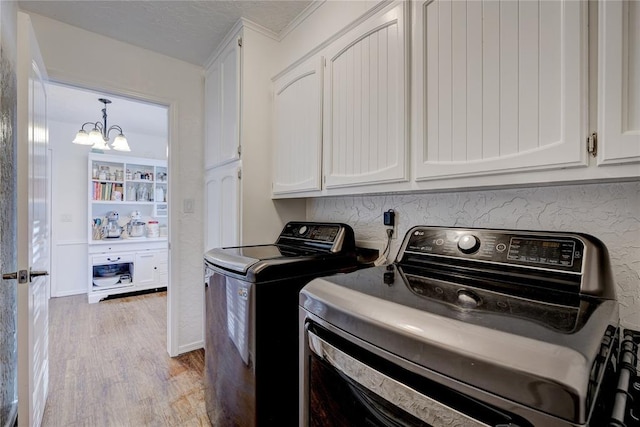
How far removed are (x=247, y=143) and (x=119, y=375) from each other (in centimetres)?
194

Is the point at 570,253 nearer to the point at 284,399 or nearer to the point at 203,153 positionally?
the point at 284,399

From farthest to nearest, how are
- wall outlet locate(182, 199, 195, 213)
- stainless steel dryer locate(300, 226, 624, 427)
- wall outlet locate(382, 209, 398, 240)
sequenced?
wall outlet locate(182, 199, 195, 213), wall outlet locate(382, 209, 398, 240), stainless steel dryer locate(300, 226, 624, 427)

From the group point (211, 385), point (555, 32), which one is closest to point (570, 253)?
point (555, 32)

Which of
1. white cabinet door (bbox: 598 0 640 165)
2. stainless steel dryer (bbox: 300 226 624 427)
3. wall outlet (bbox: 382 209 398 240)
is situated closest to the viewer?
stainless steel dryer (bbox: 300 226 624 427)

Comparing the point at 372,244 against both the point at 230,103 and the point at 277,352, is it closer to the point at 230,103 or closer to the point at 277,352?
the point at 277,352

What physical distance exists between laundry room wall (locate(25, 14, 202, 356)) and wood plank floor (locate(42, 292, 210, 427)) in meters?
0.31

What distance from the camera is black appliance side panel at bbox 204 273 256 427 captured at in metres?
1.26

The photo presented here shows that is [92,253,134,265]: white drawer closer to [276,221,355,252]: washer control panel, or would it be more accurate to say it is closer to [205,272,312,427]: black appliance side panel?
[276,221,355,252]: washer control panel

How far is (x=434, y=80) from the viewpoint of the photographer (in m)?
1.07

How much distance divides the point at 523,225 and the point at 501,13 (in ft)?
2.36

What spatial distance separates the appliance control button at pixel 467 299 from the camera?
70cm

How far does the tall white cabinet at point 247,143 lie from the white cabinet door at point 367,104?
0.57 metres

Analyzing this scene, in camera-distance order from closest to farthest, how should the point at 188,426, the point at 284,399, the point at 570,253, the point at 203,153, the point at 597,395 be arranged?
the point at 597,395, the point at 570,253, the point at 284,399, the point at 188,426, the point at 203,153

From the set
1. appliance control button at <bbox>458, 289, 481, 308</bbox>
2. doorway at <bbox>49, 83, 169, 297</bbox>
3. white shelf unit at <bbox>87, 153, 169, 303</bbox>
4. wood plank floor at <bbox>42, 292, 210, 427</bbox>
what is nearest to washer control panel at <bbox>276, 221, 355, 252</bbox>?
appliance control button at <bbox>458, 289, 481, 308</bbox>
